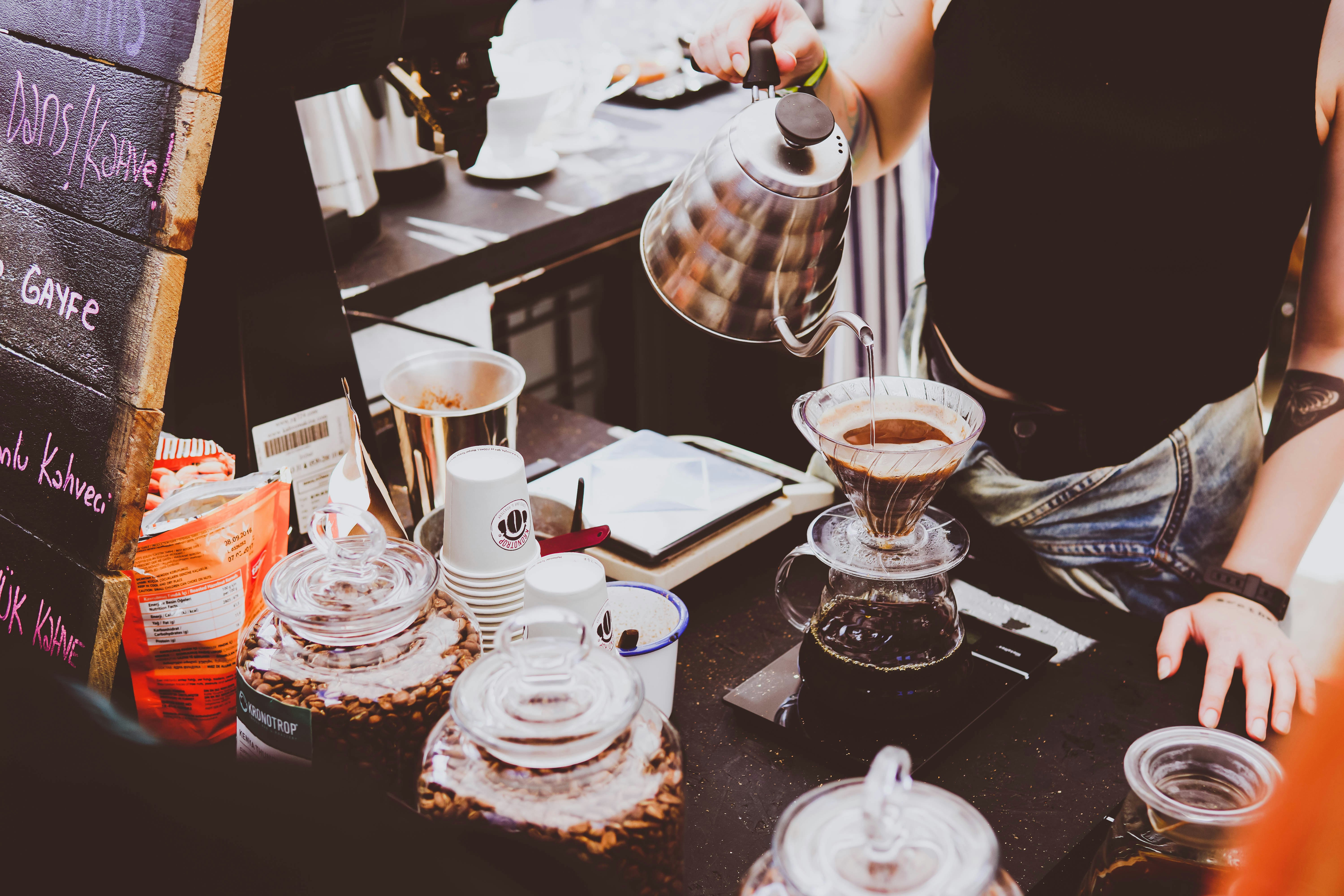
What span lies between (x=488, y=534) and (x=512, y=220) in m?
1.32

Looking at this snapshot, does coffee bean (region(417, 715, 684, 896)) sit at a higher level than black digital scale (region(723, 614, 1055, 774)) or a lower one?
higher

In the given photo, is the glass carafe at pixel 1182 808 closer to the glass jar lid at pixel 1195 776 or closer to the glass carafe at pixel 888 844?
the glass jar lid at pixel 1195 776

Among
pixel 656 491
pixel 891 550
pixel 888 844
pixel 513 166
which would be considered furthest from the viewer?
pixel 513 166

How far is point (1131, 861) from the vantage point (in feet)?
2.38

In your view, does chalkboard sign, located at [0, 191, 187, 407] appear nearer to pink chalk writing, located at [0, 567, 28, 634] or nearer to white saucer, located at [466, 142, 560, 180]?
pink chalk writing, located at [0, 567, 28, 634]

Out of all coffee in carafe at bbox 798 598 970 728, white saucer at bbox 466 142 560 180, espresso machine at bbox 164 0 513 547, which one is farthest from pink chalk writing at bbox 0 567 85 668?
white saucer at bbox 466 142 560 180

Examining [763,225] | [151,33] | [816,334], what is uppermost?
A: [151,33]

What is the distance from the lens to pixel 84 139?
77cm

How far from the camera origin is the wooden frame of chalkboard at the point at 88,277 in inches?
28.3

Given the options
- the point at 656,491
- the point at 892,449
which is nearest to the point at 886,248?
the point at 656,491

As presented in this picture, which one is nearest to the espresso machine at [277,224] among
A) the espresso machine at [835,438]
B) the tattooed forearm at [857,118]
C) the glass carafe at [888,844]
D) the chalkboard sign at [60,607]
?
the chalkboard sign at [60,607]

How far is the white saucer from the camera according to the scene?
2.25 m

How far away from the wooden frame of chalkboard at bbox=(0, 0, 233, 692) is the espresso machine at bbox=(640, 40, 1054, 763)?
0.42 metres

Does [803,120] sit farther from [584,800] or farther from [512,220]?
[512,220]
